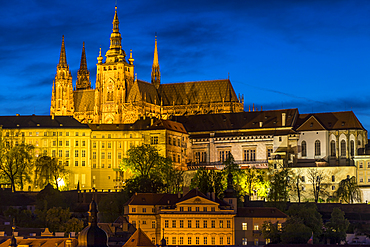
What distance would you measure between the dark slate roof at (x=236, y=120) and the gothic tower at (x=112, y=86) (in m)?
16.0

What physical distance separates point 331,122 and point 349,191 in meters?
25.1

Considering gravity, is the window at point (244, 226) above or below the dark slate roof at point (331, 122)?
below

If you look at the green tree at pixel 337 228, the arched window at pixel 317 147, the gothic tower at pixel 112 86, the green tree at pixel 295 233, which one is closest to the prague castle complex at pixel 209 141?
the arched window at pixel 317 147

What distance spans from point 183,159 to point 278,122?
19212mm

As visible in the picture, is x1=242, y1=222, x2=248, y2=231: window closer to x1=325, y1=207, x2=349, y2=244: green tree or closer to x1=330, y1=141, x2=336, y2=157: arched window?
x1=325, y1=207, x2=349, y2=244: green tree

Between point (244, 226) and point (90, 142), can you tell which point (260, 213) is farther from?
point (90, 142)

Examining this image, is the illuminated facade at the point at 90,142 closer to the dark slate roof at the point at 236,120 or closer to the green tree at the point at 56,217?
the dark slate roof at the point at 236,120

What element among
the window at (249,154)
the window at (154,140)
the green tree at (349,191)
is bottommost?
the green tree at (349,191)

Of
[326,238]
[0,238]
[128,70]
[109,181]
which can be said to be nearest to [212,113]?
[128,70]

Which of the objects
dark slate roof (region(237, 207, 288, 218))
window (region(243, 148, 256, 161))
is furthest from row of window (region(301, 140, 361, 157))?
dark slate roof (region(237, 207, 288, 218))

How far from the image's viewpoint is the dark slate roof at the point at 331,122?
537ft

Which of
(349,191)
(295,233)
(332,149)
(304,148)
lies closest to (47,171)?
(304,148)

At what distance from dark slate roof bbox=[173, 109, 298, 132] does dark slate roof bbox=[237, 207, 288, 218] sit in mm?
56798

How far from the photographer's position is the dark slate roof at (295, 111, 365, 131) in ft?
537
